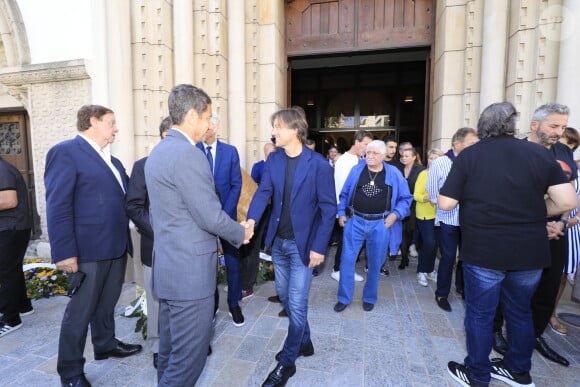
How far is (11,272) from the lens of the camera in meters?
3.12

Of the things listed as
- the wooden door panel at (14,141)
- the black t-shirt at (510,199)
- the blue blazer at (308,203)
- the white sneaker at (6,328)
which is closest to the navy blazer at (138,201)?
the blue blazer at (308,203)

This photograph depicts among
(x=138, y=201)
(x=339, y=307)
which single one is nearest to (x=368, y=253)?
(x=339, y=307)

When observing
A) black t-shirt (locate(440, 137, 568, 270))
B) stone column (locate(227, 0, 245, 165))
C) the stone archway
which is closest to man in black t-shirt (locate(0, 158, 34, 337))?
the stone archway

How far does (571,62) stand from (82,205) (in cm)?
505

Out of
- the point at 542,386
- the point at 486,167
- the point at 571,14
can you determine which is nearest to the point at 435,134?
the point at 571,14

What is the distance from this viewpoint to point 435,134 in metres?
5.07

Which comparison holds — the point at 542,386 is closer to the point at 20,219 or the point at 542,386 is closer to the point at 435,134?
the point at 435,134

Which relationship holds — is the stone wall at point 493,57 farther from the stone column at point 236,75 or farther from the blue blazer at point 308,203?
the blue blazer at point 308,203

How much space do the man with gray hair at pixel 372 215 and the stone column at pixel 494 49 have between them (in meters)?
2.08

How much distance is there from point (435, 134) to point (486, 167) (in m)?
3.31

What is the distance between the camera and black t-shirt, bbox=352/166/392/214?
347 cm

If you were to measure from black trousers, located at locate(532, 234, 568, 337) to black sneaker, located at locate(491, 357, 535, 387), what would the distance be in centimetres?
57

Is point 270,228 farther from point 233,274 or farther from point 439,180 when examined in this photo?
point 439,180

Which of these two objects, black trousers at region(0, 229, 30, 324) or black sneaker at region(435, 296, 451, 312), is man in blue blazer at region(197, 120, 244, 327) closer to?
black trousers at region(0, 229, 30, 324)
